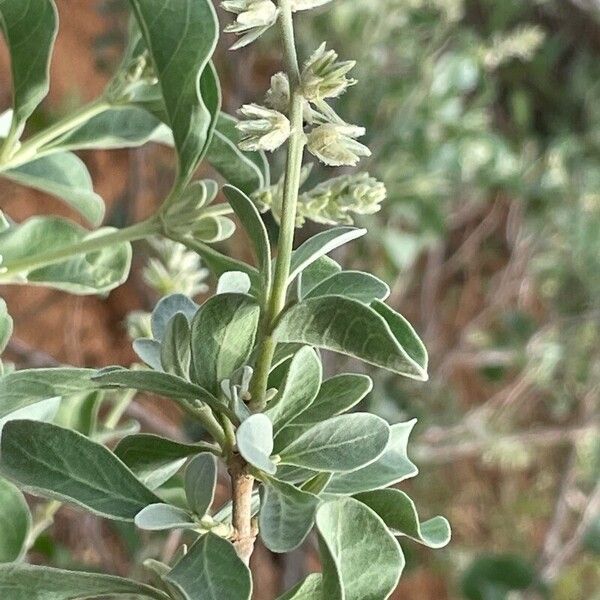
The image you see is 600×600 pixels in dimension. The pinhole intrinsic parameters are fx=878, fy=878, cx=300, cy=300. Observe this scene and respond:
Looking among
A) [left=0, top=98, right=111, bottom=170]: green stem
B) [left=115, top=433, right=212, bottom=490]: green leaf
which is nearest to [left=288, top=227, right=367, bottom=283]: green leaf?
[left=115, top=433, right=212, bottom=490]: green leaf

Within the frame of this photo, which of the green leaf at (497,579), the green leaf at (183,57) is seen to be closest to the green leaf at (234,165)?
the green leaf at (183,57)

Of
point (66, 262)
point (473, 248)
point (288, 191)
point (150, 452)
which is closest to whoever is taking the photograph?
point (288, 191)

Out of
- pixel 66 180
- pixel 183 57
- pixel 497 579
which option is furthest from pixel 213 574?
pixel 497 579

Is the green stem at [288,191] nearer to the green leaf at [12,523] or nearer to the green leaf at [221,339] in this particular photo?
the green leaf at [221,339]

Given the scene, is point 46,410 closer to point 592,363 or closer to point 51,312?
point 592,363

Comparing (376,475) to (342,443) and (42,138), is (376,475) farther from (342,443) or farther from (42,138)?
(42,138)

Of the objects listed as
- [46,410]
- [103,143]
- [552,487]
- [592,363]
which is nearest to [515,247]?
[592,363]

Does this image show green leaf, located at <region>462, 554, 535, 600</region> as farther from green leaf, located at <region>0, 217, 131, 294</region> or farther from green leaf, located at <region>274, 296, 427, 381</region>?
green leaf, located at <region>274, 296, 427, 381</region>
